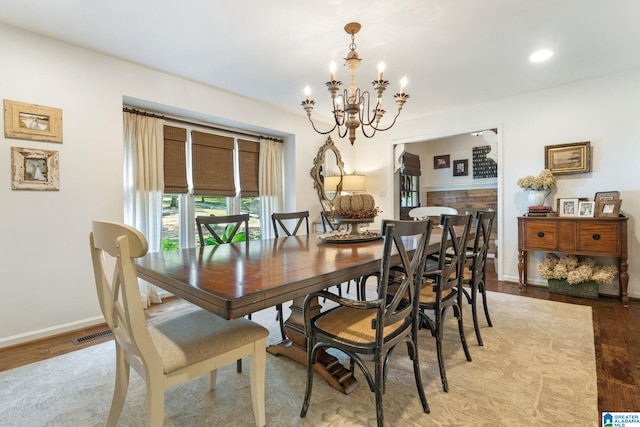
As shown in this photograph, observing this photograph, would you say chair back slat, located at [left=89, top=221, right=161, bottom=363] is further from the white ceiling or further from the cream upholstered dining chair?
the white ceiling

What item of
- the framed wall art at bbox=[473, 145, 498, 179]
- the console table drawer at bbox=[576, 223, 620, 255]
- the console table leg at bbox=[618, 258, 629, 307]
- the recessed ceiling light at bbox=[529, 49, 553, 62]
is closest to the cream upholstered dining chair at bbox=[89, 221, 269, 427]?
the recessed ceiling light at bbox=[529, 49, 553, 62]

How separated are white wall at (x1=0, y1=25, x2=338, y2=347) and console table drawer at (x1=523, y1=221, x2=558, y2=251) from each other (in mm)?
4342

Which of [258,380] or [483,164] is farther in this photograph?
[483,164]

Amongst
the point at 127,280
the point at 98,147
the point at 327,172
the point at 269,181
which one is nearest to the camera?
the point at 127,280

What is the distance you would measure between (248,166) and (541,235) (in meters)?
3.73

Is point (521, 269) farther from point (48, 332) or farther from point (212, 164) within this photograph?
point (48, 332)

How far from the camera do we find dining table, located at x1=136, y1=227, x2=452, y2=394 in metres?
1.07

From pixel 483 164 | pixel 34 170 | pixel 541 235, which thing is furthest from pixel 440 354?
pixel 483 164

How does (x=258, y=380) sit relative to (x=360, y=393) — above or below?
above

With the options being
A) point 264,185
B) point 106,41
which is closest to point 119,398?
point 106,41

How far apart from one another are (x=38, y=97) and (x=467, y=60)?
3.71 metres

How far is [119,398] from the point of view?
1318 mm

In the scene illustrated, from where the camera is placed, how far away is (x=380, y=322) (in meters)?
1.30

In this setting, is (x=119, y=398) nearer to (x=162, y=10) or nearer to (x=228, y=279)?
(x=228, y=279)
